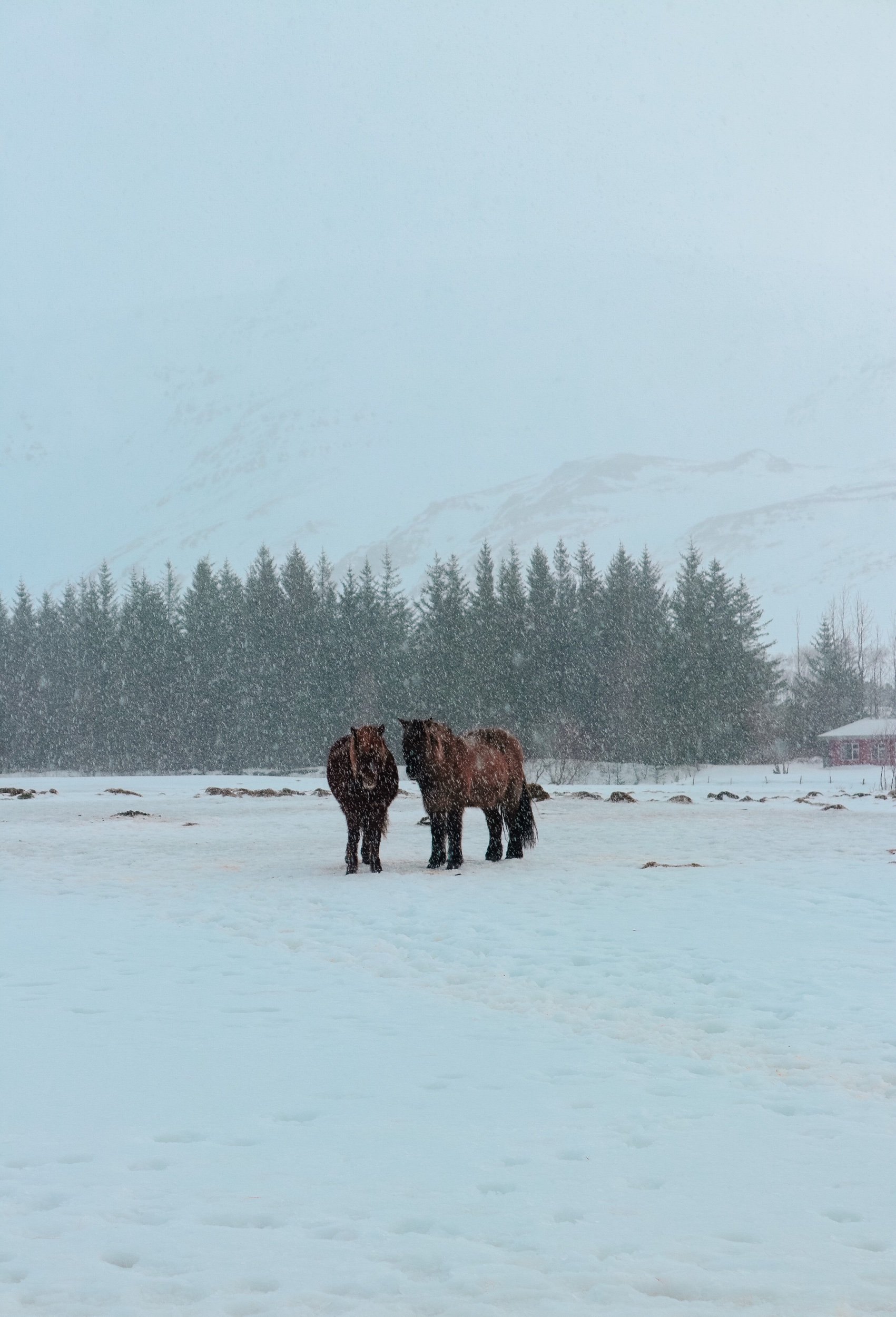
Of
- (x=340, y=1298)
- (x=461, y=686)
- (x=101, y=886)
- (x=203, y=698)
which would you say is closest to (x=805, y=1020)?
(x=340, y=1298)

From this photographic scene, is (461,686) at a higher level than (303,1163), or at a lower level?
higher

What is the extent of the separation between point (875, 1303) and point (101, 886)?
12339 millimetres

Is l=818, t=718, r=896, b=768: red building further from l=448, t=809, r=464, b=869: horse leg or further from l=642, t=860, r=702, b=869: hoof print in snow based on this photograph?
l=448, t=809, r=464, b=869: horse leg

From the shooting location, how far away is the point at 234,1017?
7.68 metres

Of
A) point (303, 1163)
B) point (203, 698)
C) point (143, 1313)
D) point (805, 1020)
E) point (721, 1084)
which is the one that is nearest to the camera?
point (143, 1313)

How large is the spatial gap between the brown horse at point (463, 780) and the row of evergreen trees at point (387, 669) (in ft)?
152

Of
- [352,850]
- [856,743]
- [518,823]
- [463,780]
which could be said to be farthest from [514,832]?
[856,743]

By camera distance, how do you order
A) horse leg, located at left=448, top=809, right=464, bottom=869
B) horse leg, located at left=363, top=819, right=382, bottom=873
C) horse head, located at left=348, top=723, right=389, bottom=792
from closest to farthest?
horse head, located at left=348, top=723, right=389, bottom=792 < horse leg, located at left=363, top=819, right=382, bottom=873 < horse leg, located at left=448, top=809, right=464, bottom=869

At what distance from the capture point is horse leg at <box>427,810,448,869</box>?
15820mm

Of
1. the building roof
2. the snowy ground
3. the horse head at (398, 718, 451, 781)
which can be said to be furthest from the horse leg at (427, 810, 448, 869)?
the building roof

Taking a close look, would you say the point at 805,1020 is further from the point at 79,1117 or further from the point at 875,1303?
the point at 79,1117

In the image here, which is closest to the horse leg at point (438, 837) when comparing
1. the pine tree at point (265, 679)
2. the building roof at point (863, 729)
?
the building roof at point (863, 729)

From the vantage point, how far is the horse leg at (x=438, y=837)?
15.8 metres

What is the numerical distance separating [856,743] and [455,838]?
5488 cm
